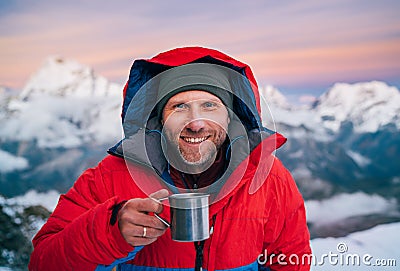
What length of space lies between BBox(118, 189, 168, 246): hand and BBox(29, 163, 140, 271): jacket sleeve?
0.03m

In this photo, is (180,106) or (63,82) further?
(63,82)

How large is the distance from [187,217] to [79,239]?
12.0 inches

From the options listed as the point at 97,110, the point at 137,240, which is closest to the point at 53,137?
the point at 97,110

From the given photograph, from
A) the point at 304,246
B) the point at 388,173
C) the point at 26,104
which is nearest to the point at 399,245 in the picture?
the point at 304,246

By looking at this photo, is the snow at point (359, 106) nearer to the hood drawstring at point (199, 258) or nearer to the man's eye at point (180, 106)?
the man's eye at point (180, 106)

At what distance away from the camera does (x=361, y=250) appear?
134 inches

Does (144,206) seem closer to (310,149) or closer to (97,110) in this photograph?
(310,149)

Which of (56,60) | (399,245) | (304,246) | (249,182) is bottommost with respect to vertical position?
(399,245)

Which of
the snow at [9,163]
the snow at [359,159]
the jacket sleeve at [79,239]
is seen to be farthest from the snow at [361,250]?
the snow at [9,163]

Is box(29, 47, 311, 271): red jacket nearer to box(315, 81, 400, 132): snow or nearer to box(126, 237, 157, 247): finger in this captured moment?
box(126, 237, 157, 247): finger

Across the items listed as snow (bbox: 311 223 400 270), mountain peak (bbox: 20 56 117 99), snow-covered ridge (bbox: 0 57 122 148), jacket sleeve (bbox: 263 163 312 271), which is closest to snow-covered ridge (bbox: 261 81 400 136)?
snow (bbox: 311 223 400 270)

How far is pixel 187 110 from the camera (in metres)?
1.23

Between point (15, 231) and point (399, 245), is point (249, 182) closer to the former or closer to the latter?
point (399, 245)

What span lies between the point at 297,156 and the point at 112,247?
86.3 ft
